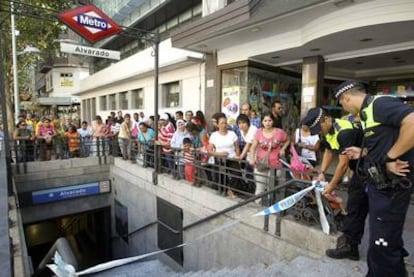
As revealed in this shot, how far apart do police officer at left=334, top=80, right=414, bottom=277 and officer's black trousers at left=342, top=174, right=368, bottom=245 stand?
431 mm

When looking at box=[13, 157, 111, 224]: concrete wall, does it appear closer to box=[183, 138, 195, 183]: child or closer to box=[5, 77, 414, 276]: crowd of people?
box=[5, 77, 414, 276]: crowd of people

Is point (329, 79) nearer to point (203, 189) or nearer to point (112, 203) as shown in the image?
point (203, 189)

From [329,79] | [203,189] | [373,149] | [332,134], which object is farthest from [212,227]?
[329,79]

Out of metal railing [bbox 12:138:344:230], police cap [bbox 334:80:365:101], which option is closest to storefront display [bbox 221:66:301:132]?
metal railing [bbox 12:138:344:230]

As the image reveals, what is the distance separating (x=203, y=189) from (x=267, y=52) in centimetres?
374

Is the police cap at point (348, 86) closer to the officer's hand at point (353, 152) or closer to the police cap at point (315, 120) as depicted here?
the officer's hand at point (353, 152)

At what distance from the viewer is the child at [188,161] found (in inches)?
231

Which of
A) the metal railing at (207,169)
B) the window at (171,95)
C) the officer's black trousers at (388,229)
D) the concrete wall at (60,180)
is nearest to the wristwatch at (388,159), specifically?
the officer's black trousers at (388,229)

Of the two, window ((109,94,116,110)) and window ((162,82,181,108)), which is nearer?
window ((162,82,181,108))

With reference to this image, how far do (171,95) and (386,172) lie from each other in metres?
9.89

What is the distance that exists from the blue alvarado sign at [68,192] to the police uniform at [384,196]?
9.18 meters

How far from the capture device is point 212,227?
541 cm

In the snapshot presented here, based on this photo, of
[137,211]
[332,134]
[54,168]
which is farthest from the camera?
[54,168]

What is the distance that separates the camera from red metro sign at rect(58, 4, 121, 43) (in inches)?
198
